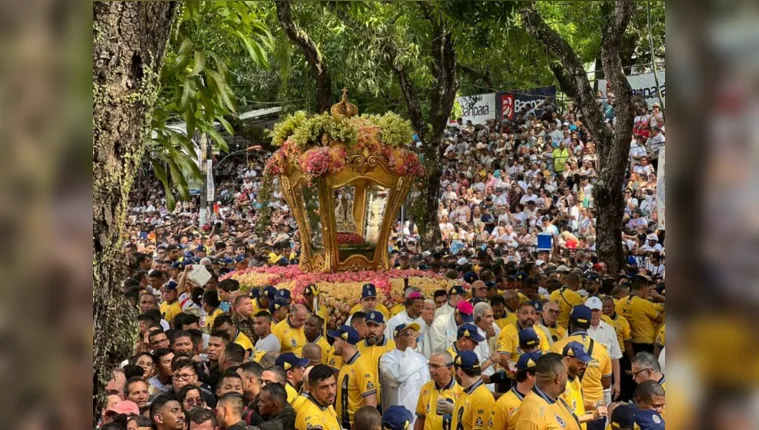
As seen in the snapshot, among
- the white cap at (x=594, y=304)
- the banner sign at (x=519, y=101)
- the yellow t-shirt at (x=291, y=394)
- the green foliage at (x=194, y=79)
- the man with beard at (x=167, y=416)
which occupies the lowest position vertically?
the yellow t-shirt at (x=291, y=394)

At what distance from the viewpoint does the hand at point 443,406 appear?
567cm

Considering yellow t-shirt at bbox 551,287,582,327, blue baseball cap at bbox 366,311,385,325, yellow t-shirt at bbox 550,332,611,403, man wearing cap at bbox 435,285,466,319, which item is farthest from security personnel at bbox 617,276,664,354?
blue baseball cap at bbox 366,311,385,325

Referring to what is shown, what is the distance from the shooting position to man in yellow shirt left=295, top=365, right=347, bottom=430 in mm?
5172

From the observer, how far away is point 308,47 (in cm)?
1407

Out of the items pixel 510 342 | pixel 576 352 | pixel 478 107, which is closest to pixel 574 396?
pixel 576 352

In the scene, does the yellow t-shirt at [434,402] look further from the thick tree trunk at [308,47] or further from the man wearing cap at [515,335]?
the thick tree trunk at [308,47]

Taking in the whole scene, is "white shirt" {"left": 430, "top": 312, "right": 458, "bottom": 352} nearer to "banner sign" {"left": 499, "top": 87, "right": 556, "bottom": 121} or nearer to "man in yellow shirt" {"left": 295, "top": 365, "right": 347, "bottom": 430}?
"man in yellow shirt" {"left": 295, "top": 365, "right": 347, "bottom": 430}

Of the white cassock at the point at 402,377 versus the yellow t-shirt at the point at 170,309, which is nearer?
the white cassock at the point at 402,377

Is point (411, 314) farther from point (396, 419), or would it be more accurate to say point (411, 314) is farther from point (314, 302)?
point (396, 419)

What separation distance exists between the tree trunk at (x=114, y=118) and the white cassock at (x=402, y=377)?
9.34ft

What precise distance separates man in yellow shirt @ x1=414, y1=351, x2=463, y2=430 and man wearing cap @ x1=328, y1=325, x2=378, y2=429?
2.33 feet

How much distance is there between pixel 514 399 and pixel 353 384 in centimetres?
172

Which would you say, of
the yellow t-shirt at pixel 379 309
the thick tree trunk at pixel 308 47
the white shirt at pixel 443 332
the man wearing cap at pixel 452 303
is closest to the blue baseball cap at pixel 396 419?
the white shirt at pixel 443 332
